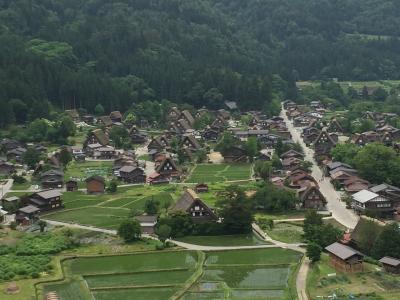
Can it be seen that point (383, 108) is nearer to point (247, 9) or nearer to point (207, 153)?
point (207, 153)

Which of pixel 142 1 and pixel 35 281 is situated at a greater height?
pixel 142 1

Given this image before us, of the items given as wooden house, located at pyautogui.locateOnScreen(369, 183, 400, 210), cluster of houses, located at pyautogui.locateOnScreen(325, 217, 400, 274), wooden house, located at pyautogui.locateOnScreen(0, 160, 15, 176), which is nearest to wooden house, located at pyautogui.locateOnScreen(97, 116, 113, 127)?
wooden house, located at pyautogui.locateOnScreen(0, 160, 15, 176)

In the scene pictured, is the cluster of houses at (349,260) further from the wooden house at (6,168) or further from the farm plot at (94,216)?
the wooden house at (6,168)

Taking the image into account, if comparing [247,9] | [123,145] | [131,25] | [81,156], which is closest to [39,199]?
[81,156]

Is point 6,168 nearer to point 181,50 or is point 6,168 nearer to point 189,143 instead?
point 189,143

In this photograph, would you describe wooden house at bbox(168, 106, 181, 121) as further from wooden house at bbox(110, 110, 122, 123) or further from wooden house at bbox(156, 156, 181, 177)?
wooden house at bbox(156, 156, 181, 177)

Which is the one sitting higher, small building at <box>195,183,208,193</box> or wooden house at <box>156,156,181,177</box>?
wooden house at <box>156,156,181,177</box>
